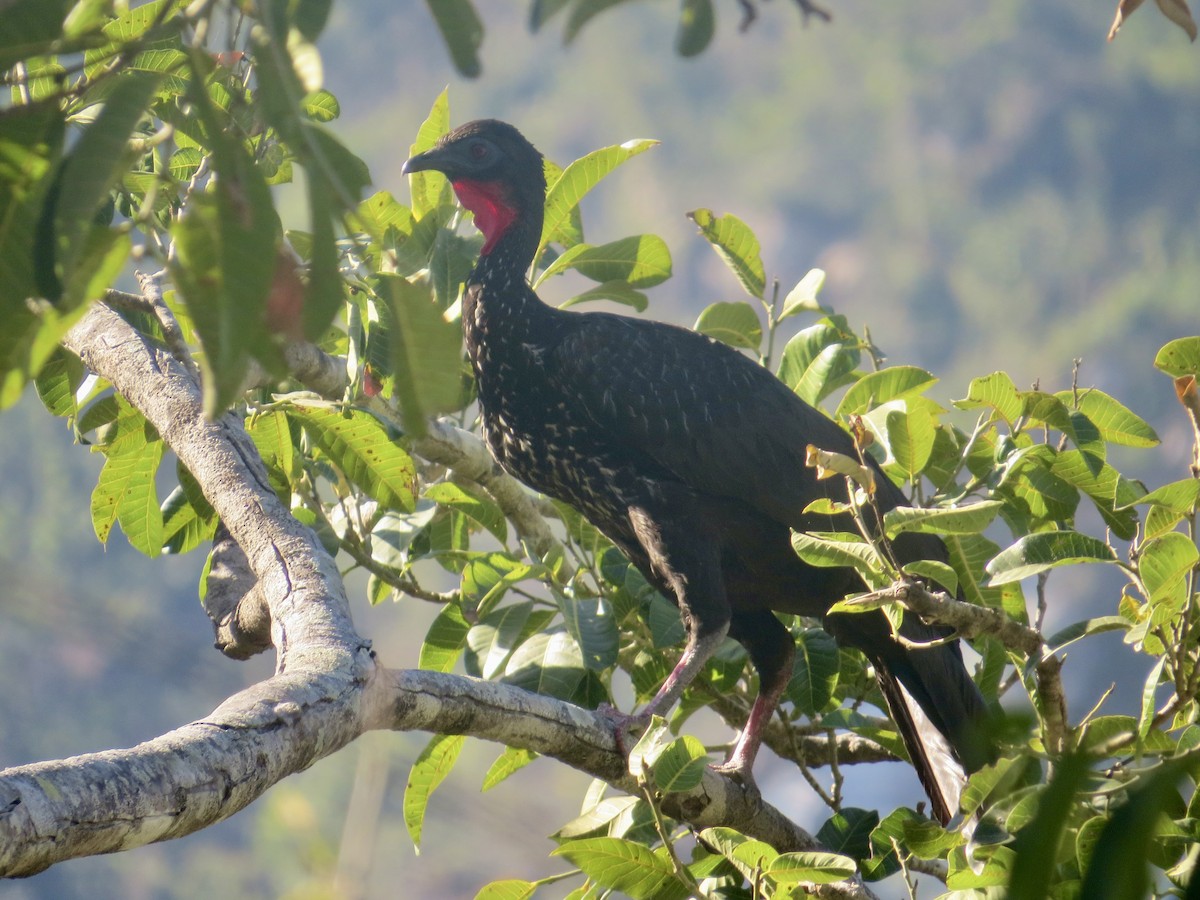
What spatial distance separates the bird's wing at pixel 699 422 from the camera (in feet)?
10.7

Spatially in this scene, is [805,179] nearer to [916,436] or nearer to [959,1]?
[959,1]

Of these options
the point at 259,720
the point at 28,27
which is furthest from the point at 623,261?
the point at 28,27

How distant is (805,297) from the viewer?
128 inches

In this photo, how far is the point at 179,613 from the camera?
33719 millimetres

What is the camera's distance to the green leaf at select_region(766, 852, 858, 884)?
1.91m

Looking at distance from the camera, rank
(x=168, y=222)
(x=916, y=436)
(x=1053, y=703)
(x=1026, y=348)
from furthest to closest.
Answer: (x=1026, y=348)
(x=168, y=222)
(x=916, y=436)
(x=1053, y=703)

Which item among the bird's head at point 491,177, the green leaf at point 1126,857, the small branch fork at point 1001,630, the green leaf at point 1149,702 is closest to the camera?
the green leaf at point 1126,857

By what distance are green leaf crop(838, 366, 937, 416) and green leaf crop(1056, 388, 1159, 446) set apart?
301 mm

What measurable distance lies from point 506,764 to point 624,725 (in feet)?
0.93

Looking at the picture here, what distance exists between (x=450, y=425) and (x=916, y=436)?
141 centimetres

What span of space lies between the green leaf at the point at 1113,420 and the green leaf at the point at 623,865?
1.26 metres

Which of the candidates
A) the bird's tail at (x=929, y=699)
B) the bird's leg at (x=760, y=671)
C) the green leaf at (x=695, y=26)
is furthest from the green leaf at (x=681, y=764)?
the green leaf at (x=695, y=26)

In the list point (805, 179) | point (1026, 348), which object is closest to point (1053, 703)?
point (1026, 348)

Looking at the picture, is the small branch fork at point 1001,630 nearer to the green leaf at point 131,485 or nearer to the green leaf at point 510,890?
the green leaf at point 510,890
